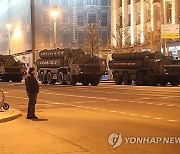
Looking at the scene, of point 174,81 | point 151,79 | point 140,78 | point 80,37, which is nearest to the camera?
point 151,79

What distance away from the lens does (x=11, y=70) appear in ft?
188

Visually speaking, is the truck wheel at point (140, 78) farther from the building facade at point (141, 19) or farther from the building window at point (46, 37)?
the building window at point (46, 37)

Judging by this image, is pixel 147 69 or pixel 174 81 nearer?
pixel 174 81

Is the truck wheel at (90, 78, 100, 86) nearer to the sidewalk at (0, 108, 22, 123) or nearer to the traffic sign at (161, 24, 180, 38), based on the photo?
the traffic sign at (161, 24, 180, 38)

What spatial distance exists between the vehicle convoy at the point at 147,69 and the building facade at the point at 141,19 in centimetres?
1295

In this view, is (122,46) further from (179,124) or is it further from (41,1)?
(179,124)

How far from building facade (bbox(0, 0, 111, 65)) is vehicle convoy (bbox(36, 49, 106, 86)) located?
1740 inches

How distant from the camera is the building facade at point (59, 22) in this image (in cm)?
9275

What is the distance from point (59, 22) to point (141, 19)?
25.2 m

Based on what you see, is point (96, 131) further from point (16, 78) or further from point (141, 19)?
point (141, 19)

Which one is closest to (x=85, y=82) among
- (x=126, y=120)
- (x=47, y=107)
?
(x=47, y=107)

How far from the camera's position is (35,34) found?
92.4 m

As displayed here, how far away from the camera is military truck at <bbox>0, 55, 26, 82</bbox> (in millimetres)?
57141

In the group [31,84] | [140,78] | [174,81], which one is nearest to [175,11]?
[140,78]
